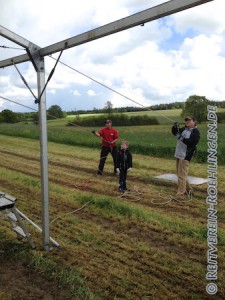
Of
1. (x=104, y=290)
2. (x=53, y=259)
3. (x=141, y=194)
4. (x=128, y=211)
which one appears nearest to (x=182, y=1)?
(x=104, y=290)

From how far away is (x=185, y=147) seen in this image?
826 centimetres

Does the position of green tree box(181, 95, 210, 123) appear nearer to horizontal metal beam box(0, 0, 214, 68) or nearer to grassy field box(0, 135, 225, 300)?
grassy field box(0, 135, 225, 300)

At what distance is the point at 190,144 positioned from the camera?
26.5 ft

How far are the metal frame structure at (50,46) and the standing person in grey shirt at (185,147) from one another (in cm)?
403

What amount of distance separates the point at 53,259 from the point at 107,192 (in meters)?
4.16

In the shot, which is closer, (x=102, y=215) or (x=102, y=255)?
(x=102, y=255)

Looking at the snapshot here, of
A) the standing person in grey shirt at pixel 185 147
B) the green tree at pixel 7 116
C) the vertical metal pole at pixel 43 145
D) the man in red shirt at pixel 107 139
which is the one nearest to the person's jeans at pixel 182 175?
the standing person in grey shirt at pixel 185 147

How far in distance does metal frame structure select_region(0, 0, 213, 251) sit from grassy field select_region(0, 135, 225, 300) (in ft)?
2.09

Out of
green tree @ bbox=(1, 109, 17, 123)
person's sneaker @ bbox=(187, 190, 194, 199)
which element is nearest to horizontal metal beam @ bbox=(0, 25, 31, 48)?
person's sneaker @ bbox=(187, 190, 194, 199)

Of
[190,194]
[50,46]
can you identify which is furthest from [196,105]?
[50,46]

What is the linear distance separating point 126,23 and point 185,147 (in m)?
4.69

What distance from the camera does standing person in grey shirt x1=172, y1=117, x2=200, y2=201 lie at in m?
8.06

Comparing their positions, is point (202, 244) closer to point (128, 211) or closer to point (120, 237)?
point (120, 237)

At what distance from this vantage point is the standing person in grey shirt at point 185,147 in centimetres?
806
